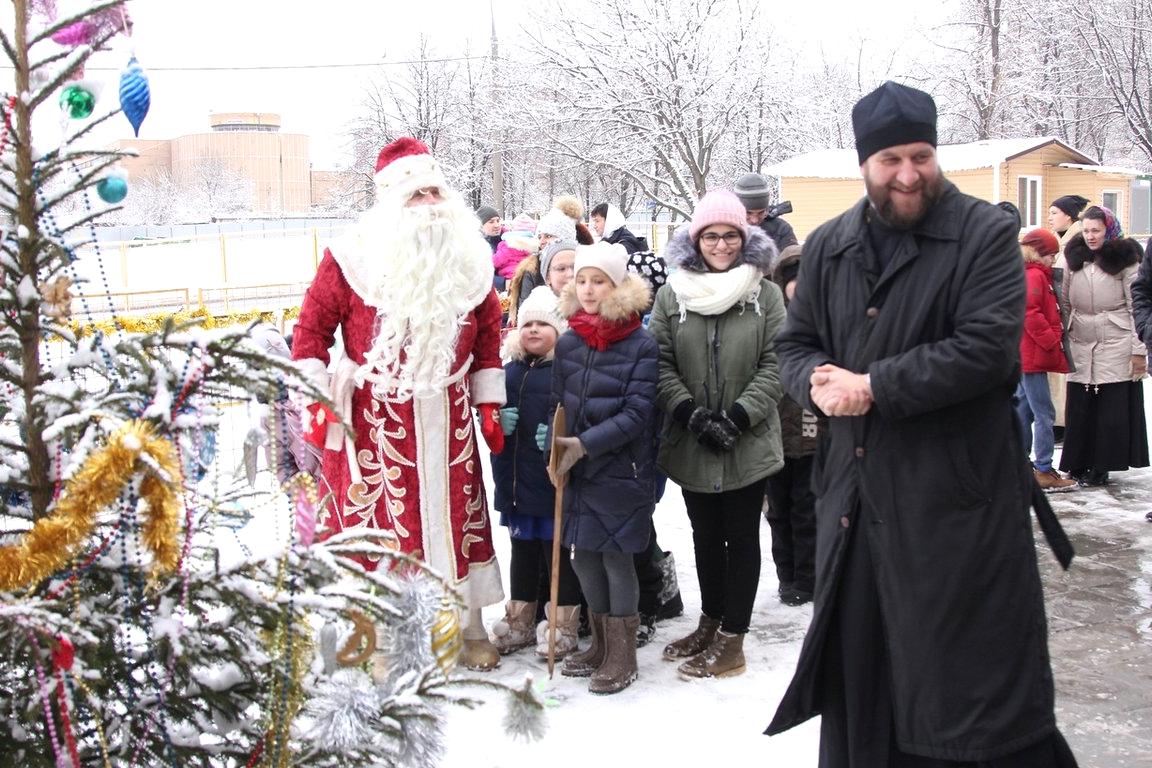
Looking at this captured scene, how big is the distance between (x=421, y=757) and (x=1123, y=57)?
90.2ft

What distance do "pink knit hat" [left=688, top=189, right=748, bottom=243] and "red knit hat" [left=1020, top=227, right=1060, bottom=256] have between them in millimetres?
3811

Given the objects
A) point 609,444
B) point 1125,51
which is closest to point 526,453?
point 609,444

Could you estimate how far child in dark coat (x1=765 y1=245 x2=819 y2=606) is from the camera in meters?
5.64

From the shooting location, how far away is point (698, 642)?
495 centimetres

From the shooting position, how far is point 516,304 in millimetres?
7324

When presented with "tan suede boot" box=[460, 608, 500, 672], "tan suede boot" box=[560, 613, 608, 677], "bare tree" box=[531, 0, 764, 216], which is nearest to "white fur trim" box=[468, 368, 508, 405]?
"tan suede boot" box=[460, 608, 500, 672]

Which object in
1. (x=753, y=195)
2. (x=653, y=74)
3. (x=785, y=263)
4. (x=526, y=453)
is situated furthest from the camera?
(x=653, y=74)

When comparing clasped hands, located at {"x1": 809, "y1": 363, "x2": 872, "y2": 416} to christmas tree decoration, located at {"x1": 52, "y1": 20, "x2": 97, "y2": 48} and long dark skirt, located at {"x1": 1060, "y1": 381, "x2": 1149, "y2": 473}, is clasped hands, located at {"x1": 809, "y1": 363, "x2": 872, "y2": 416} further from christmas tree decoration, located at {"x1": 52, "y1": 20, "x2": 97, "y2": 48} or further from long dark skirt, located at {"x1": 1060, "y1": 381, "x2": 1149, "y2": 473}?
long dark skirt, located at {"x1": 1060, "y1": 381, "x2": 1149, "y2": 473}

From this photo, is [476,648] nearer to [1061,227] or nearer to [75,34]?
[75,34]

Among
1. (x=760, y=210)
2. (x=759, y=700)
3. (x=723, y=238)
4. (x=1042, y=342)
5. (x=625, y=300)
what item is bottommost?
(x=759, y=700)

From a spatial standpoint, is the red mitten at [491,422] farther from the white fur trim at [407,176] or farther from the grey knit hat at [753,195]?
the grey knit hat at [753,195]

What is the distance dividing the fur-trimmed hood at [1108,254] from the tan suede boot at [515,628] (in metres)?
5.02

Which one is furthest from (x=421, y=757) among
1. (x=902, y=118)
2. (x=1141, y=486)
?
(x=1141, y=486)

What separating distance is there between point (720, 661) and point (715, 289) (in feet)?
5.06
